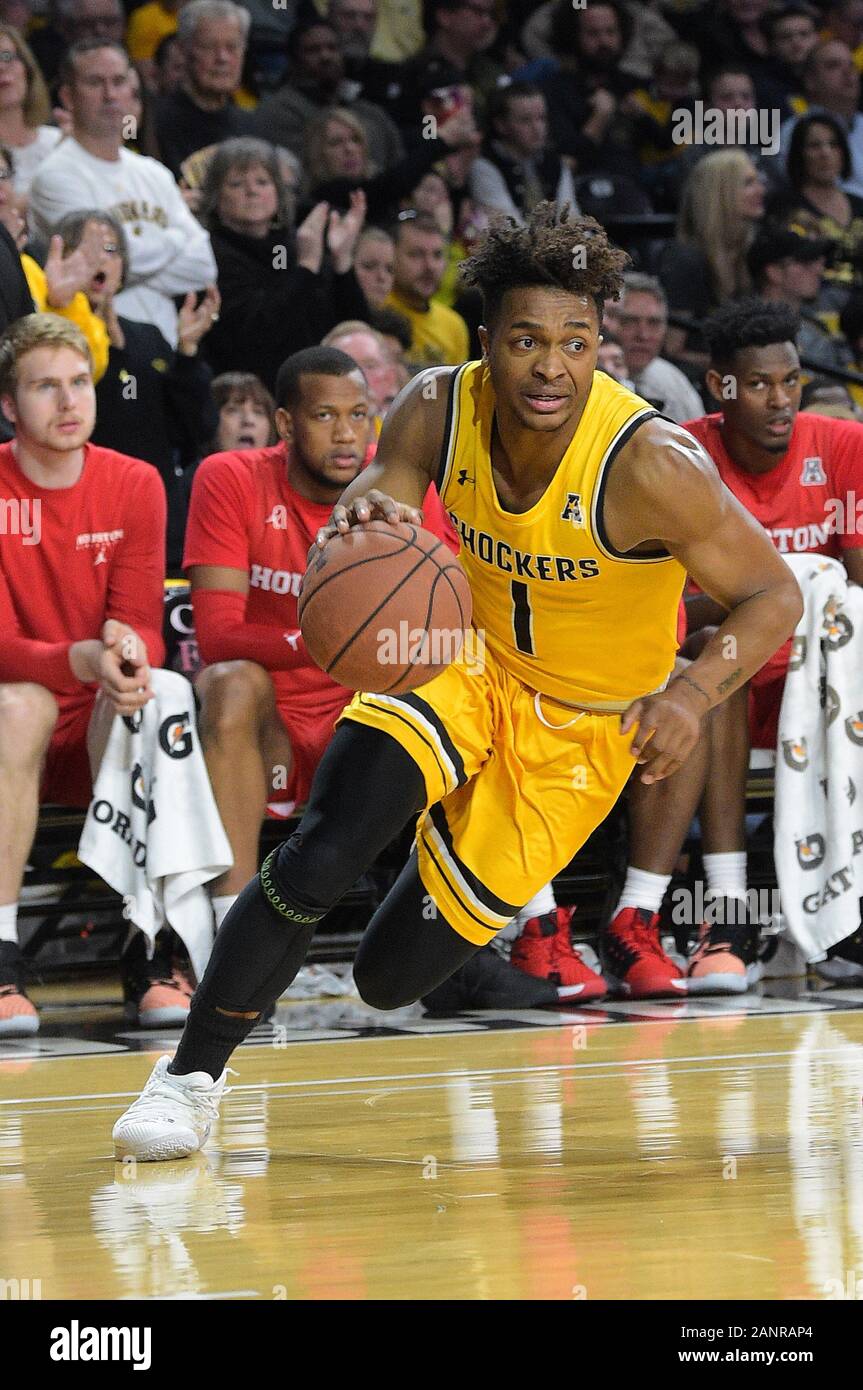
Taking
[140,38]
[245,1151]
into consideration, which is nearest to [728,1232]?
[245,1151]

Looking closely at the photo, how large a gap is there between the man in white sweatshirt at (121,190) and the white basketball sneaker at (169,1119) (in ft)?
13.0

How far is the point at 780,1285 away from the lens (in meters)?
2.25

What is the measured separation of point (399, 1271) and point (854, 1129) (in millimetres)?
Answer: 1225

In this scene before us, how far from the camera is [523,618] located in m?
3.50

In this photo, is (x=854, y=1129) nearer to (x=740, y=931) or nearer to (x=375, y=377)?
(x=740, y=931)

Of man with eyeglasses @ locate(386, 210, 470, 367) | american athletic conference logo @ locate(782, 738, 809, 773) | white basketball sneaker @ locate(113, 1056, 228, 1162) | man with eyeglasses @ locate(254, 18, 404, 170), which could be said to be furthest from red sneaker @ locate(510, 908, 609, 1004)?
man with eyeglasses @ locate(254, 18, 404, 170)

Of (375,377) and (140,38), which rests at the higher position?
(140,38)

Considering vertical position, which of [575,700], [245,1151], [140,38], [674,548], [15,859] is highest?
[140,38]

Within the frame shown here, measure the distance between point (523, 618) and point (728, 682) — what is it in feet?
1.58

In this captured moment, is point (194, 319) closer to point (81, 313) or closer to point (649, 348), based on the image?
point (81, 313)

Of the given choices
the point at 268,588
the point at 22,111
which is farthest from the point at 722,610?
the point at 22,111

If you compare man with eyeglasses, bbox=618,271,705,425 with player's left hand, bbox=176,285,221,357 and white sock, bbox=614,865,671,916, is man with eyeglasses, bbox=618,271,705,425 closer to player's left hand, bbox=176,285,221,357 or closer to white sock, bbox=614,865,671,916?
player's left hand, bbox=176,285,221,357

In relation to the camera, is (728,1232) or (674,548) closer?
(728,1232)

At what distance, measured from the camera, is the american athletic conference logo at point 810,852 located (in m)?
5.37
